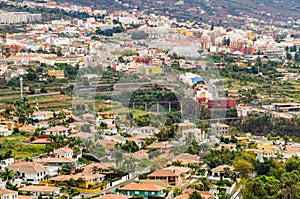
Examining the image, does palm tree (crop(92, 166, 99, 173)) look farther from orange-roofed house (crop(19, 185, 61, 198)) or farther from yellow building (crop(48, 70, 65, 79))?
yellow building (crop(48, 70, 65, 79))

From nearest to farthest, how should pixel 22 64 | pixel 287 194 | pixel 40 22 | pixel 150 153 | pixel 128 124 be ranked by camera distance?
pixel 287 194 < pixel 150 153 < pixel 128 124 < pixel 22 64 < pixel 40 22

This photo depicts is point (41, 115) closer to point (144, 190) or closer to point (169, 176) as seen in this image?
point (169, 176)

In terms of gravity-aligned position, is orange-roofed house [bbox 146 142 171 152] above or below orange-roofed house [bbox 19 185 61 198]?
above

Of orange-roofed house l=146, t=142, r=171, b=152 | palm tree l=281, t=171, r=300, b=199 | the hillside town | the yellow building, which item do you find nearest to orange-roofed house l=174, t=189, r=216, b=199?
the hillside town

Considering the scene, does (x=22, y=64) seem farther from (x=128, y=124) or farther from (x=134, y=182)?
(x=134, y=182)

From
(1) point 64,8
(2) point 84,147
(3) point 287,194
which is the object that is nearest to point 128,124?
(2) point 84,147
